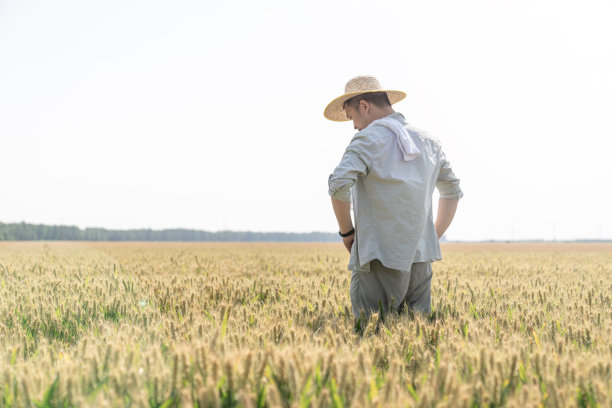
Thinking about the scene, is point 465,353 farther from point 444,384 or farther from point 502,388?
point 444,384

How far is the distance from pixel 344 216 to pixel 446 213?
1231 mm

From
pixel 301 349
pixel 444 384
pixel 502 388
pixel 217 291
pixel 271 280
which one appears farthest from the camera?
pixel 271 280

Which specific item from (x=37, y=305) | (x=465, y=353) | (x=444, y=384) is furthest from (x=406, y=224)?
(x=37, y=305)

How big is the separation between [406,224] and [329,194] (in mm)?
625

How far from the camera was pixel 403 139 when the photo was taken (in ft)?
10.9

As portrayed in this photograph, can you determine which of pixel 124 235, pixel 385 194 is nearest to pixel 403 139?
pixel 385 194

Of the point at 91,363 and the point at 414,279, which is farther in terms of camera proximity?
the point at 414,279

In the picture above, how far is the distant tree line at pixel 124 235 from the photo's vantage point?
13238 centimetres

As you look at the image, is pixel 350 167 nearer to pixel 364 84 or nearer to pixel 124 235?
pixel 364 84

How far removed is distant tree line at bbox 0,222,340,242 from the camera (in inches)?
5212

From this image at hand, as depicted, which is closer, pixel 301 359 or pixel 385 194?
pixel 301 359

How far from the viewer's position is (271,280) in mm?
6289

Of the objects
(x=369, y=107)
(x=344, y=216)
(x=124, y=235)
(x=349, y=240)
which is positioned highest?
(x=369, y=107)

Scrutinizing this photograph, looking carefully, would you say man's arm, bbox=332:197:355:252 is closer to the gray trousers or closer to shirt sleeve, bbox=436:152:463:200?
the gray trousers
